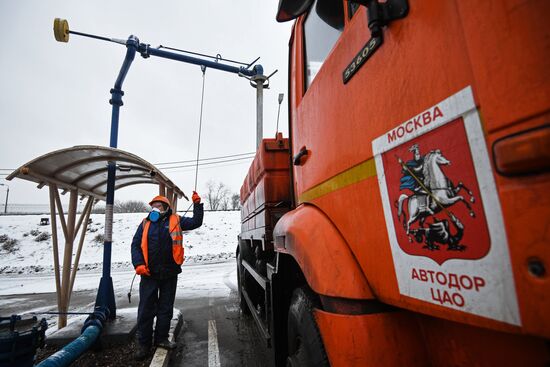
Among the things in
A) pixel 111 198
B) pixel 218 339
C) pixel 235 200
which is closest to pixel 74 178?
pixel 111 198

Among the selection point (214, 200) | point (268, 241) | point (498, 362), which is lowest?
point (498, 362)

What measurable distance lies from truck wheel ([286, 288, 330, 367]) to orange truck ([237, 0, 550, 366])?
0.01 meters

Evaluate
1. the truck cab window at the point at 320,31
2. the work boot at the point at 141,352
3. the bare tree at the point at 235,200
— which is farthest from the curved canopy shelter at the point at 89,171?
the bare tree at the point at 235,200

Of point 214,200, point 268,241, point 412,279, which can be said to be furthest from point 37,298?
point 214,200

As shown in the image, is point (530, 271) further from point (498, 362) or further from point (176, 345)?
point (176, 345)

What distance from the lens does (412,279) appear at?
95 centimetres

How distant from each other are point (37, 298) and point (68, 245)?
6088 mm

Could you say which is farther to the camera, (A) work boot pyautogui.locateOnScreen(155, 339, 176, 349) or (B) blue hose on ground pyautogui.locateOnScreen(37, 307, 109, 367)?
(A) work boot pyautogui.locateOnScreen(155, 339, 176, 349)

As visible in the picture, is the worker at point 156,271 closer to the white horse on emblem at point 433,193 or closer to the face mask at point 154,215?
the face mask at point 154,215

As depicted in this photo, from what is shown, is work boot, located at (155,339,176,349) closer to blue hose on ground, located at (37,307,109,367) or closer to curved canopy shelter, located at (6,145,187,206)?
blue hose on ground, located at (37,307,109,367)

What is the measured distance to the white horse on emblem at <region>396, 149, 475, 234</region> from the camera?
0.80 meters

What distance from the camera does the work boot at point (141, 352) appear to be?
363 cm

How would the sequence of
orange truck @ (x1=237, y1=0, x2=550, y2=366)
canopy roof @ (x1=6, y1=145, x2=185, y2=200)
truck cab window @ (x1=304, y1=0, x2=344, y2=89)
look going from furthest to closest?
1. canopy roof @ (x1=6, y1=145, x2=185, y2=200)
2. truck cab window @ (x1=304, y1=0, x2=344, y2=89)
3. orange truck @ (x1=237, y1=0, x2=550, y2=366)

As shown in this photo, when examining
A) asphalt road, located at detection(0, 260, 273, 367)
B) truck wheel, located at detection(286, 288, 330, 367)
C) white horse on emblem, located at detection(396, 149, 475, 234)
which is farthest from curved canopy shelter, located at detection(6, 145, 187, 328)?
white horse on emblem, located at detection(396, 149, 475, 234)
